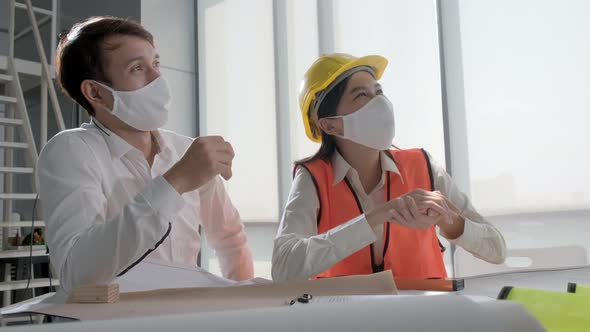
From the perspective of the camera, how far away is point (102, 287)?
843mm

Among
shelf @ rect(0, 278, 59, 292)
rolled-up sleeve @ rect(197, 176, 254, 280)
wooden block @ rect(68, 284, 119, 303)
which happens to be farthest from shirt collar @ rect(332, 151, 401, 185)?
shelf @ rect(0, 278, 59, 292)

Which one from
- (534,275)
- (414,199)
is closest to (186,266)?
(414,199)

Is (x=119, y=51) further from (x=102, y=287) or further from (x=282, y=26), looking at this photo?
(x=282, y=26)

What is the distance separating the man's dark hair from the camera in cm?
139

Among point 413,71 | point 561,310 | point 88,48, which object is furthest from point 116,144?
point 413,71

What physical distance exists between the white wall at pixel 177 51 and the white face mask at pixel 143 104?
4.02 meters

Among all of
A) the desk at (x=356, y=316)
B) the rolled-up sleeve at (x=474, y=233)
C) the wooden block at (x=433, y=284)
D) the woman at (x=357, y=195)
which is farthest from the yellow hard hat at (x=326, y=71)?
the desk at (x=356, y=316)

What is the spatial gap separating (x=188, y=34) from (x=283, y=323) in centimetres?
569

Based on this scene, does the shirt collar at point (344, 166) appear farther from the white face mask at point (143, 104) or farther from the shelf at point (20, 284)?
the shelf at point (20, 284)

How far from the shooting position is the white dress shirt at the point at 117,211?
1050mm

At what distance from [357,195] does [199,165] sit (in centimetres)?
66

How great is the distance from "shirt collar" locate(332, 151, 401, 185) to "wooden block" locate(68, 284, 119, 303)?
869mm

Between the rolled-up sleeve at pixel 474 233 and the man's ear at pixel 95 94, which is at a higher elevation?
the man's ear at pixel 95 94

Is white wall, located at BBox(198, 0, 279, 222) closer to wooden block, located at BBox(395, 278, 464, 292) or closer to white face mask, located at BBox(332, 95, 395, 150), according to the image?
white face mask, located at BBox(332, 95, 395, 150)
